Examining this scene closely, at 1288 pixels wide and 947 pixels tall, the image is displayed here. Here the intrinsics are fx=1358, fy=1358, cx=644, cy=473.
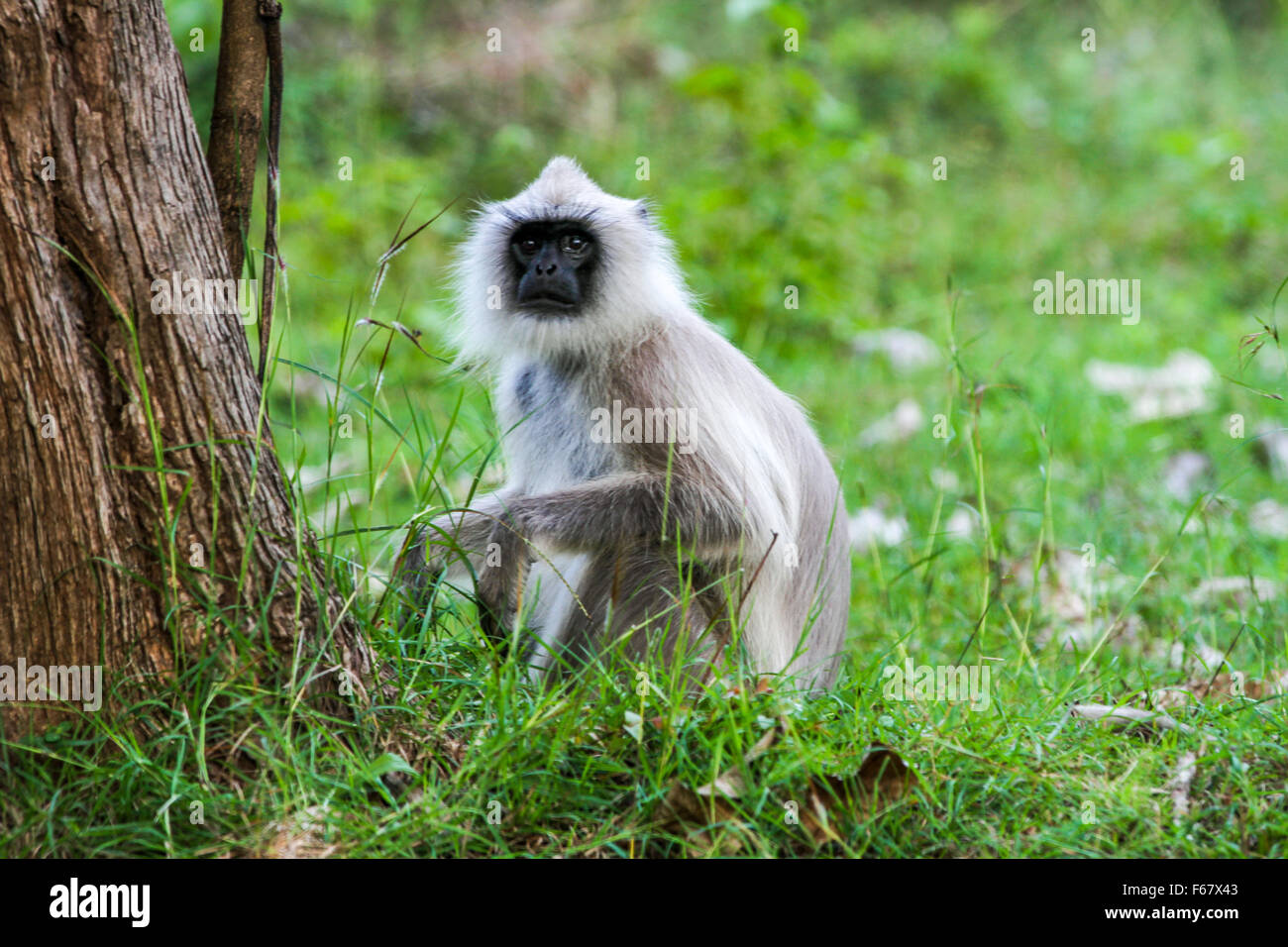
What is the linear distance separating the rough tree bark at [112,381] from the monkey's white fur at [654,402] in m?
1.10

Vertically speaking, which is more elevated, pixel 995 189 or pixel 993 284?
pixel 995 189

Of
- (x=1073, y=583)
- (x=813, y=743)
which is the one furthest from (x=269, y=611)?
(x=1073, y=583)

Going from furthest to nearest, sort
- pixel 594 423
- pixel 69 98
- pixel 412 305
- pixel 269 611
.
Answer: pixel 412 305 → pixel 594 423 → pixel 269 611 → pixel 69 98

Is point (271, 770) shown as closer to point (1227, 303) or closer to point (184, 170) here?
point (184, 170)

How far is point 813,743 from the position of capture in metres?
3.05

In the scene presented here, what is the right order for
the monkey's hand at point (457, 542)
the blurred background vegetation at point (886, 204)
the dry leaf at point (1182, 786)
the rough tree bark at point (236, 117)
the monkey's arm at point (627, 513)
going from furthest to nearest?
the blurred background vegetation at point (886, 204) → the monkey's arm at point (627, 513) → the monkey's hand at point (457, 542) → the rough tree bark at point (236, 117) → the dry leaf at point (1182, 786)

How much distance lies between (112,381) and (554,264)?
1638 mm

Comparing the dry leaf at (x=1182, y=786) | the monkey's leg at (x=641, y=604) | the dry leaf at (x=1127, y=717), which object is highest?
the monkey's leg at (x=641, y=604)

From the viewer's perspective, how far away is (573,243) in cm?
432

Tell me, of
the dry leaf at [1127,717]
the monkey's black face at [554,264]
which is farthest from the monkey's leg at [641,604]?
the dry leaf at [1127,717]

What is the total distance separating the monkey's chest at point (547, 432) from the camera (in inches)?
165

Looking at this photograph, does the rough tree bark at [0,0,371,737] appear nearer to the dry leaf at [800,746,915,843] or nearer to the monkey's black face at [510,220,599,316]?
the dry leaf at [800,746,915,843]

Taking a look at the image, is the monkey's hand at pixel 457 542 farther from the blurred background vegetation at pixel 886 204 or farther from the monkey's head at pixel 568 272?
the blurred background vegetation at pixel 886 204

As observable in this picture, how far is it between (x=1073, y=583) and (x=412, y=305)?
15.4 ft
